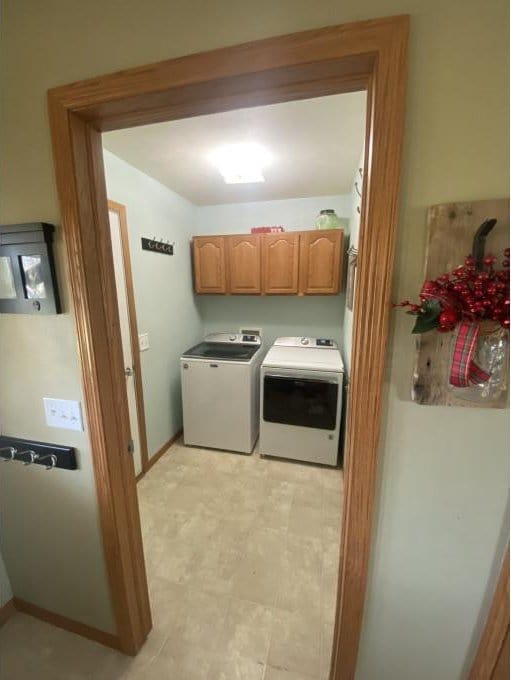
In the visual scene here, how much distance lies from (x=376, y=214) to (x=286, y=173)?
190cm

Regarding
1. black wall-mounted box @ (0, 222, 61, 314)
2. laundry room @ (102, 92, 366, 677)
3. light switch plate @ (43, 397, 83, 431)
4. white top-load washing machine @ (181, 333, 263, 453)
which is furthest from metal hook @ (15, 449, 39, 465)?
white top-load washing machine @ (181, 333, 263, 453)

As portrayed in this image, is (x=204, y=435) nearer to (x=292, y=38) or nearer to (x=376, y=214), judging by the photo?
(x=376, y=214)

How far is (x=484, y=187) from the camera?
0.62 metres

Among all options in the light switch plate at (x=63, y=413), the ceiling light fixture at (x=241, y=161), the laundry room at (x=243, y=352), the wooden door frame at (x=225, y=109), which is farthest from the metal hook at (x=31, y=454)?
the ceiling light fixture at (x=241, y=161)

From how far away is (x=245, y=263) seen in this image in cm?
280

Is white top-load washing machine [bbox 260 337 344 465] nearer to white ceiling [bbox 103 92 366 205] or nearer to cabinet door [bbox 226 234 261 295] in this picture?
cabinet door [bbox 226 234 261 295]

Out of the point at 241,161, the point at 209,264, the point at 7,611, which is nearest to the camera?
the point at 7,611

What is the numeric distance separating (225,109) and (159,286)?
186 centimetres

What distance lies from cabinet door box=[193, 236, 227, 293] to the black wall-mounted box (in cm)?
204

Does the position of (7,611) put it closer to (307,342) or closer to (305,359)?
(305,359)

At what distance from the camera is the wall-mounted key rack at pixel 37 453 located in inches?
42.1

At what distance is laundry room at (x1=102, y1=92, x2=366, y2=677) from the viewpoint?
1474 millimetres

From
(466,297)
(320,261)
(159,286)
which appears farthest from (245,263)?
(466,297)

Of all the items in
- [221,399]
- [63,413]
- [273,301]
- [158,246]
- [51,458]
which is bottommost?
[221,399]
